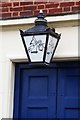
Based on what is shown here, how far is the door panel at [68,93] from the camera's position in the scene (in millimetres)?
4734

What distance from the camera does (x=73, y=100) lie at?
4.74 m

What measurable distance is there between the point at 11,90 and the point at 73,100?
2.54 ft

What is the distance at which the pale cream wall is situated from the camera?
15.5ft

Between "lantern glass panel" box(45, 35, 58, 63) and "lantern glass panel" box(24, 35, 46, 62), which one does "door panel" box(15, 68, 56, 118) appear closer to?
"lantern glass panel" box(45, 35, 58, 63)

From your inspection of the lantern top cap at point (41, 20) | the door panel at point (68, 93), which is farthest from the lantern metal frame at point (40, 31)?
the door panel at point (68, 93)

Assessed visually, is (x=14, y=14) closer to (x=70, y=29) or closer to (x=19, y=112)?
(x=70, y=29)

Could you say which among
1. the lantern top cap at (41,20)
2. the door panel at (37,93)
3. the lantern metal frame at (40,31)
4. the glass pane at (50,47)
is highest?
the lantern top cap at (41,20)

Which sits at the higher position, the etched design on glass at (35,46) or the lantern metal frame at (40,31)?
the lantern metal frame at (40,31)

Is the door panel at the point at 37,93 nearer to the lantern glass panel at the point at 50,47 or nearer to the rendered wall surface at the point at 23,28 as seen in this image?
the rendered wall surface at the point at 23,28

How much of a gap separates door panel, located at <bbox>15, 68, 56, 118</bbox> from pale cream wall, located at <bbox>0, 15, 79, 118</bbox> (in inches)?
5.8

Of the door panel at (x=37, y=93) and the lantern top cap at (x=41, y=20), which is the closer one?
the lantern top cap at (x=41, y=20)

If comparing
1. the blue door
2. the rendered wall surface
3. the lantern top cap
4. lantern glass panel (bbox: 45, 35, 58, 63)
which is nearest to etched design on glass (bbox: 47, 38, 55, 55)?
lantern glass panel (bbox: 45, 35, 58, 63)

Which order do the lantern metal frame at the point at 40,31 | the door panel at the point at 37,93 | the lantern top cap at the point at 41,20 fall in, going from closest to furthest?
→ the lantern metal frame at the point at 40,31 < the lantern top cap at the point at 41,20 < the door panel at the point at 37,93

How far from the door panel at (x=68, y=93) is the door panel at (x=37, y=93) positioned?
8 centimetres
